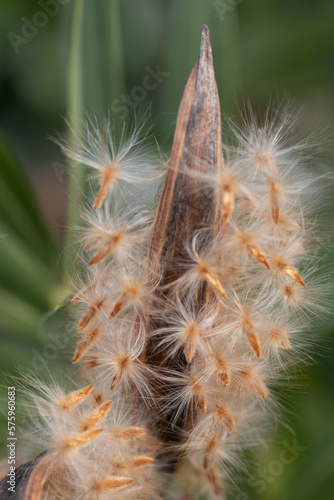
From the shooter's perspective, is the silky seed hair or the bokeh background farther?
the bokeh background

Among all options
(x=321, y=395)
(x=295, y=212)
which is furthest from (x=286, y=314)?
(x=321, y=395)

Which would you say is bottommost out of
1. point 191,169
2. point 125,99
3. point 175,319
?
point 175,319

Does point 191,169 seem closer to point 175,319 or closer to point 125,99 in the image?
point 175,319

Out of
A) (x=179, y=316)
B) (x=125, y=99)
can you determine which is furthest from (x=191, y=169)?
(x=125, y=99)

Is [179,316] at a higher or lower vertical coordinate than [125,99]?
lower

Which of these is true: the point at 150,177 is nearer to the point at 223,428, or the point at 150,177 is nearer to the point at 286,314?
the point at 286,314

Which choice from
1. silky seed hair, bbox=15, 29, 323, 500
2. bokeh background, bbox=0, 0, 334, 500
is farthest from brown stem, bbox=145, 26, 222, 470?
bokeh background, bbox=0, 0, 334, 500

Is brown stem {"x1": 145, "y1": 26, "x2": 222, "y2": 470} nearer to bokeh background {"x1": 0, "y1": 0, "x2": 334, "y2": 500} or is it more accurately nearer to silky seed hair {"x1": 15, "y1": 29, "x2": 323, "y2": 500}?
silky seed hair {"x1": 15, "y1": 29, "x2": 323, "y2": 500}
